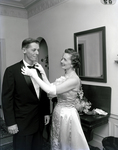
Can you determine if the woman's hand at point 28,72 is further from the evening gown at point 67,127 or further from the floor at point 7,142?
the floor at point 7,142

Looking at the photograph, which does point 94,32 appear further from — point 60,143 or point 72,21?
point 60,143

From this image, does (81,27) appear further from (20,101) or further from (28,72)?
(20,101)

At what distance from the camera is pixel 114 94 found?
1483 millimetres

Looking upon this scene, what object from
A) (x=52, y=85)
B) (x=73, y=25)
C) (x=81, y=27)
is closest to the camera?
(x=52, y=85)

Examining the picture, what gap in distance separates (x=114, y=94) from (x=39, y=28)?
1.67 meters

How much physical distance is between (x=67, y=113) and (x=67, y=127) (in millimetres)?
107

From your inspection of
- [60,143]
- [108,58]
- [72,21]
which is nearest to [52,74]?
[72,21]

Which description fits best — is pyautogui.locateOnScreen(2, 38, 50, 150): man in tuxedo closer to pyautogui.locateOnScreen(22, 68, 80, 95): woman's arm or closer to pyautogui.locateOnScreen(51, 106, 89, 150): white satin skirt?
pyautogui.locateOnScreen(22, 68, 80, 95): woman's arm

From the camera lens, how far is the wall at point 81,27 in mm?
1451

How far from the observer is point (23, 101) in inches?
41.8

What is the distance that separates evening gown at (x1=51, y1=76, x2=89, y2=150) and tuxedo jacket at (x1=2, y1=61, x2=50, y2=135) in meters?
0.20

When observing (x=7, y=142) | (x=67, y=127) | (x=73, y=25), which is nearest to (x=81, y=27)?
(x=73, y=25)

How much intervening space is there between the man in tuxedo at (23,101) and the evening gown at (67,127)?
192 millimetres

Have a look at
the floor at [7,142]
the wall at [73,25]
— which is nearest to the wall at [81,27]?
the wall at [73,25]
